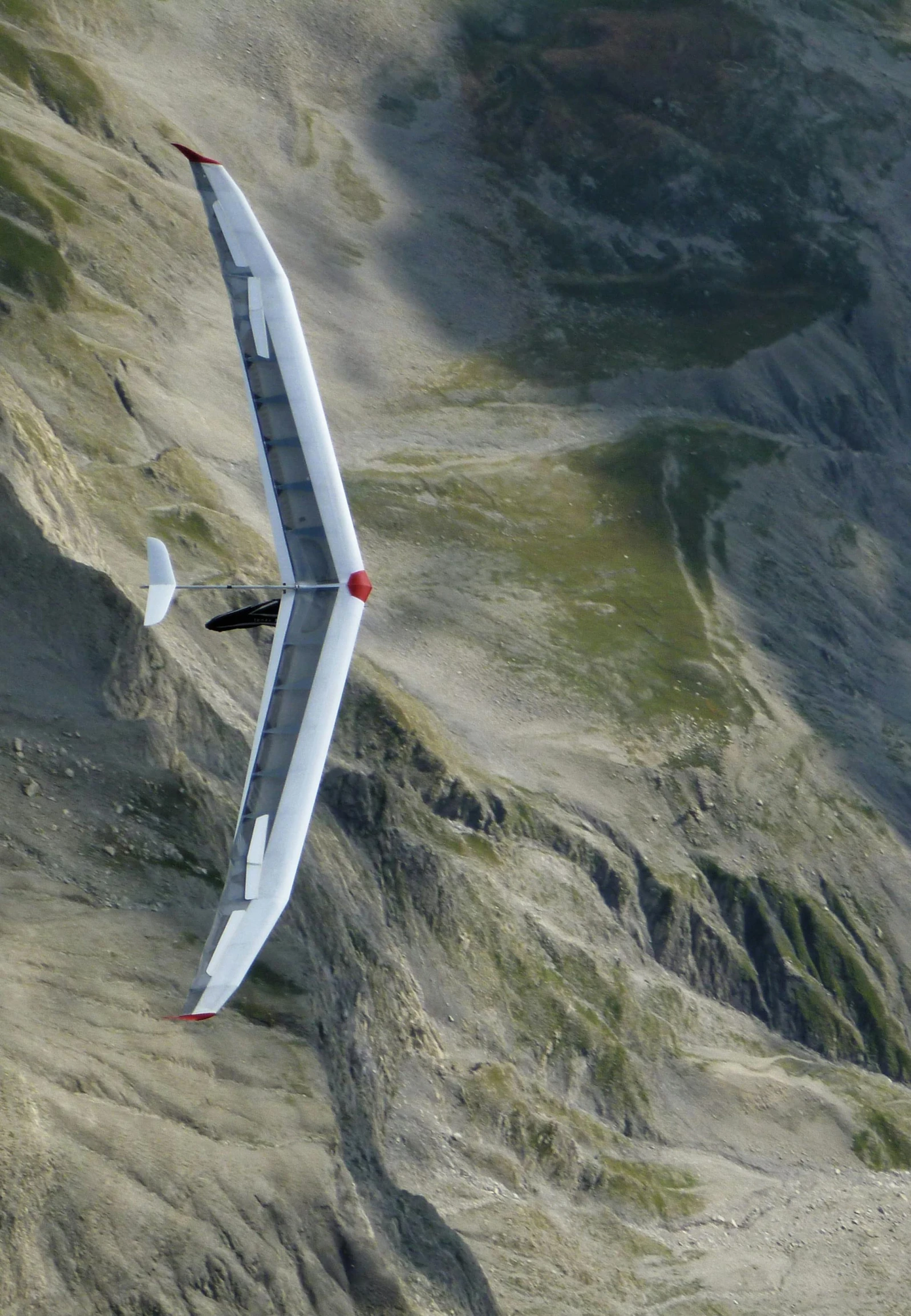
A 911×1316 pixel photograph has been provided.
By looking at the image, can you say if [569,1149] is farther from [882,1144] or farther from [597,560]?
[597,560]

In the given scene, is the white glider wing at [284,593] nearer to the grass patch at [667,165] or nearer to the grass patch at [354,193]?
the grass patch at [354,193]

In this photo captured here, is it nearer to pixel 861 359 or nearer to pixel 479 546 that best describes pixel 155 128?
pixel 479 546

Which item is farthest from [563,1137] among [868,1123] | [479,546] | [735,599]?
[735,599]

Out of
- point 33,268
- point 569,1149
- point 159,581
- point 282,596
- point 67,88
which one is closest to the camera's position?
point 159,581

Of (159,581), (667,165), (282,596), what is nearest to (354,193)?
(667,165)

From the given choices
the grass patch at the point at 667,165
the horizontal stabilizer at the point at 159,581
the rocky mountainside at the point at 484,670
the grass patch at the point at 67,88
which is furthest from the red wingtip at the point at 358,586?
the grass patch at the point at 667,165

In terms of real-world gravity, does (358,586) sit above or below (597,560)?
above
